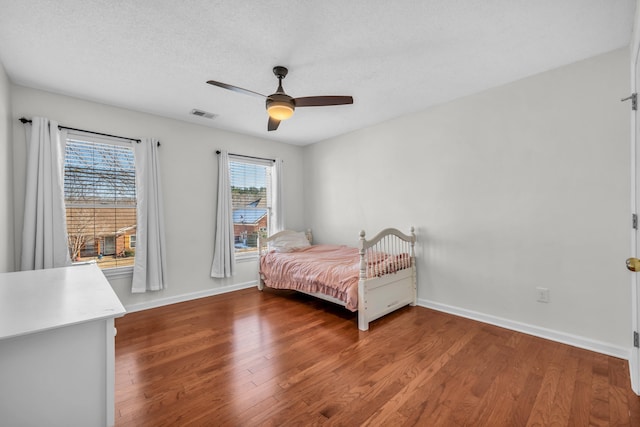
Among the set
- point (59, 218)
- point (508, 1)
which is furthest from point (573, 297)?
point (59, 218)

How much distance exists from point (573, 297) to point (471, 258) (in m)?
0.84

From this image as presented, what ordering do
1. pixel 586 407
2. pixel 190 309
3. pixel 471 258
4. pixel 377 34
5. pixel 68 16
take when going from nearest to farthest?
pixel 586 407 → pixel 68 16 → pixel 377 34 → pixel 471 258 → pixel 190 309

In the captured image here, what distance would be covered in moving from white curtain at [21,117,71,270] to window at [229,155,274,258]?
1914mm

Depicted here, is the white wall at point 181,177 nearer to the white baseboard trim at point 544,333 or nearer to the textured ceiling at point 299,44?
the textured ceiling at point 299,44

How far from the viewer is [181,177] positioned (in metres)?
3.73

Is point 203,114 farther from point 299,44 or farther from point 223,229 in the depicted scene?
point 299,44

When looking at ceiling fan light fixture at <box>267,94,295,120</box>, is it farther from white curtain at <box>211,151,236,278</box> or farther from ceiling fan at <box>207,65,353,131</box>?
white curtain at <box>211,151,236,278</box>

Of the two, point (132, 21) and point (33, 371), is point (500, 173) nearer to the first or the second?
point (132, 21)

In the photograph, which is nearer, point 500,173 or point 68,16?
point 68,16

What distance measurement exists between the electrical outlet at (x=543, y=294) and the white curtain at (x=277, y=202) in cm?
340

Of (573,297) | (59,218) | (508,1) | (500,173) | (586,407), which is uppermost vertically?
(508,1)

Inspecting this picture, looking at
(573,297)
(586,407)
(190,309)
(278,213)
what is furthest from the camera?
(278,213)

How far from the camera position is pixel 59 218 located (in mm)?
2828

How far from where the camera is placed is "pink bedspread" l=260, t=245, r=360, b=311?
2.89 m
